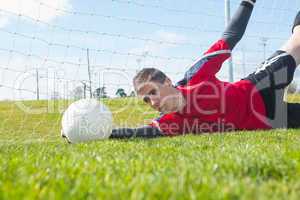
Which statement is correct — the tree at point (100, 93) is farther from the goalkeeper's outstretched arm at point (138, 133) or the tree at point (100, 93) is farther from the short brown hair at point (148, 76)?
the short brown hair at point (148, 76)

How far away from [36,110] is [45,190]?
37.6ft

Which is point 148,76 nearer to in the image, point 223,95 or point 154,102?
point 154,102

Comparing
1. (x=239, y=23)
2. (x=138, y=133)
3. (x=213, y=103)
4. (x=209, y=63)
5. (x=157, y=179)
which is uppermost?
(x=239, y=23)

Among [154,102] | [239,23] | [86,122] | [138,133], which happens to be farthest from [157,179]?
[239,23]

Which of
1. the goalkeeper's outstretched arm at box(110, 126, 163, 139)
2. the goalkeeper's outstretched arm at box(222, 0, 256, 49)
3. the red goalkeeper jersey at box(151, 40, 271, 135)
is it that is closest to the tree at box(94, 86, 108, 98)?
the goalkeeper's outstretched arm at box(110, 126, 163, 139)

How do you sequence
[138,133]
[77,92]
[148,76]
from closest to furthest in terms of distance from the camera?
[148,76] < [138,133] < [77,92]

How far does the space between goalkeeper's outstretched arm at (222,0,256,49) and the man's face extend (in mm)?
1026

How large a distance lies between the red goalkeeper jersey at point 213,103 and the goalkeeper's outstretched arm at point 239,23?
0.12m

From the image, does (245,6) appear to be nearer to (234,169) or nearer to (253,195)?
(234,169)

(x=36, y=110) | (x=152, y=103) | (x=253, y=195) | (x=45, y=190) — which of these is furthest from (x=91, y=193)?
(x=36, y=110)

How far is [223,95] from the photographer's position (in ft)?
16.2

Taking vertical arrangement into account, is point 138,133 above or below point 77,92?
below

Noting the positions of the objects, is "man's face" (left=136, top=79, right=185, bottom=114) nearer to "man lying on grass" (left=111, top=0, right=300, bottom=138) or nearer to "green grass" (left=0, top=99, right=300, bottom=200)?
"man lying on grass" (left=111, top=0, right=300, bottom=138)

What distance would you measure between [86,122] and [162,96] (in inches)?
38.1
